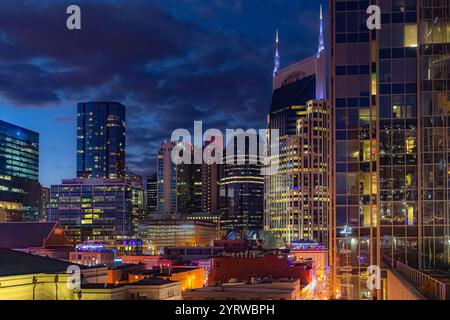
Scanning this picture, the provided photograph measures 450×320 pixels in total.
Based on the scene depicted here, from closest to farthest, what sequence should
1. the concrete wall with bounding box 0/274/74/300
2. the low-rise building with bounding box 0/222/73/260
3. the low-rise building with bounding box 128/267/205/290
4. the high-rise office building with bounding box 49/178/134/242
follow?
1. the concrete wall with bounding box 0/274/74/300
2. the low-rise building with bounding box 128/267/205/290
3. the low-rise building with bounding box 0/222/73/260
4. the high-rise office building with bounding box 49/178/134/242

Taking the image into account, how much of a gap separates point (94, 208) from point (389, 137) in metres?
159

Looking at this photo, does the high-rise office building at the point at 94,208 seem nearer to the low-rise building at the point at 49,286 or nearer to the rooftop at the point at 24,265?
the rooftop at the point at 24,265

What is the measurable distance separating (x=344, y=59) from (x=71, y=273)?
1670 centimetres

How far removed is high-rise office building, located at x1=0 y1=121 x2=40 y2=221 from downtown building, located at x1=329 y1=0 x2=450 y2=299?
146273 millimetres

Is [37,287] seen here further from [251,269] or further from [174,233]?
[174,233]

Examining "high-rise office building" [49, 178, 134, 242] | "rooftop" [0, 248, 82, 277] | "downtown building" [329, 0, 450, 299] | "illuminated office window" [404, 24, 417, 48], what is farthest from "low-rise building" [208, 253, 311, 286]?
"high-rise office building" [49, 178, 134, 242]

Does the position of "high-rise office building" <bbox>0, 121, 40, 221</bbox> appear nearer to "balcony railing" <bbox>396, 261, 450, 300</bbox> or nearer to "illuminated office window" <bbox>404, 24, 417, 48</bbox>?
"illuminated office window" <bbox>404, 24, 417, 48</bbox>

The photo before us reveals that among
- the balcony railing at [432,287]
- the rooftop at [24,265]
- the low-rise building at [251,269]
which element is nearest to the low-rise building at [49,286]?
the rooftop at [24,265]

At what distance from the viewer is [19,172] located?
183250mm

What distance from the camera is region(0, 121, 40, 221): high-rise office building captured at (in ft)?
566

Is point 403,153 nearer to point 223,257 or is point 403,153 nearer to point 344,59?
point 344,59

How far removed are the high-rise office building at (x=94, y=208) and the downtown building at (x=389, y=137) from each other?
152434 mm

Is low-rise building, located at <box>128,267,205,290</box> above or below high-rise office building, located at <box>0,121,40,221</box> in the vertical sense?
below

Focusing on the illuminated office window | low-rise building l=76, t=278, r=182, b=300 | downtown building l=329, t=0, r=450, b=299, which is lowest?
low-rise building l=76, t=278, r=182, b=300
